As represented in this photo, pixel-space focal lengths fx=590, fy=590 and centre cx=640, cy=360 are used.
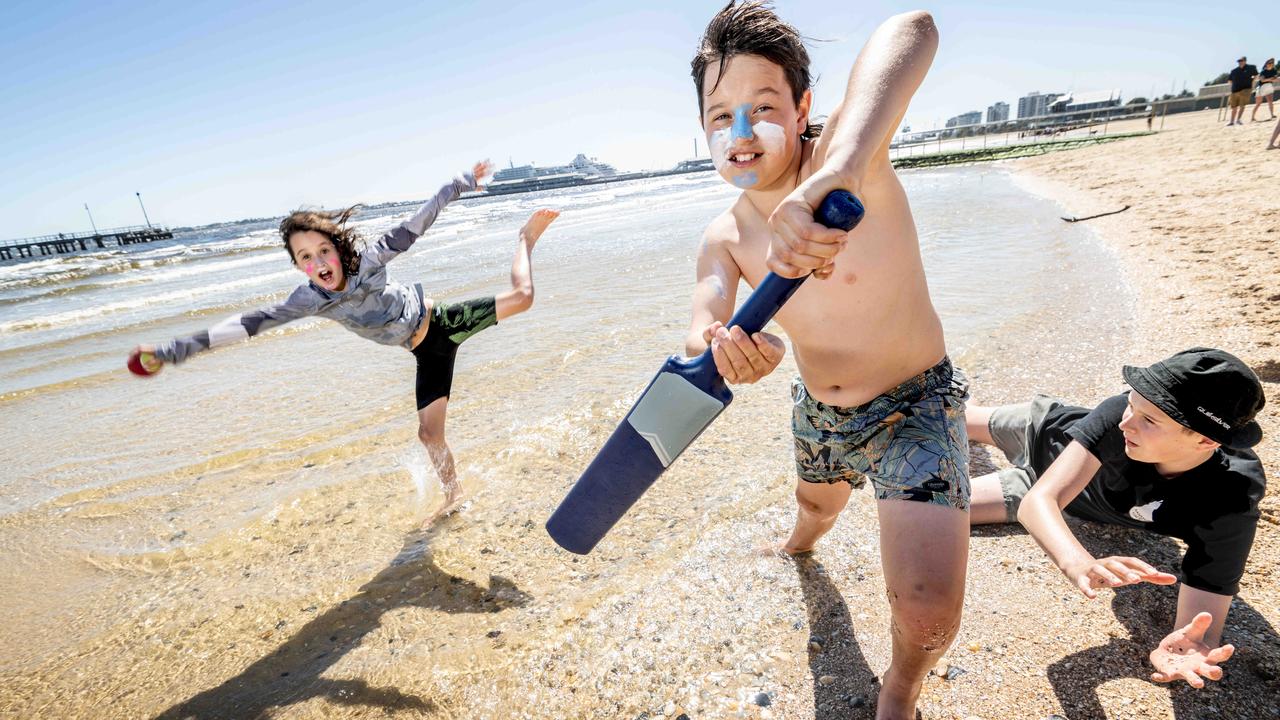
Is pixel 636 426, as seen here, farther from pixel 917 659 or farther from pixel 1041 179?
pixel 1041 179

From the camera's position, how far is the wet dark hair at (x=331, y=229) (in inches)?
142

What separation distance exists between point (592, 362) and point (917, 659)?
13.4 feet

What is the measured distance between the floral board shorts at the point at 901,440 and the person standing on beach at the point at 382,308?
2208mm

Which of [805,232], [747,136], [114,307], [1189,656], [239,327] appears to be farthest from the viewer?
[114,307]

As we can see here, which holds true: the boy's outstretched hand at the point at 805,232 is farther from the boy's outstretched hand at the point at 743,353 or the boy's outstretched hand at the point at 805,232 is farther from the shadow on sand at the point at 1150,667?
the shadow on sand at the point at 1150,667

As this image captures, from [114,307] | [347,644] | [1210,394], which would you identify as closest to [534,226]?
[347,644]

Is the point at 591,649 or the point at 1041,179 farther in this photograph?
the point at 1041,179

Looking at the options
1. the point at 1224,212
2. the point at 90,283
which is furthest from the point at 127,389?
the point at 90,283

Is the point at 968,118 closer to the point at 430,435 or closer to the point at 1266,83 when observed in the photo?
the point at 1266,83

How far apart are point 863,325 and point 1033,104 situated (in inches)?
4456

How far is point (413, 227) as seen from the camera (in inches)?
157

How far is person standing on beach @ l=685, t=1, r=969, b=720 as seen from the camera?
60.2 inches

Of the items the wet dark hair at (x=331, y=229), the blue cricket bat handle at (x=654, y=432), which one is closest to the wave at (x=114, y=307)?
the wet dark hair at (x=331, y=229)

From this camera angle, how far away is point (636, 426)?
1.72 meters
